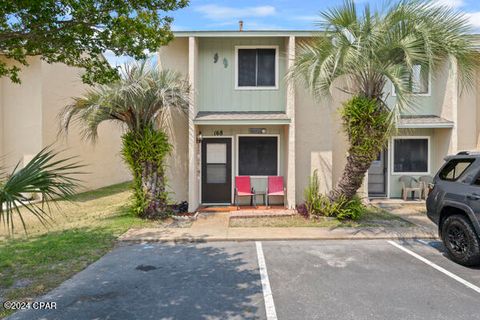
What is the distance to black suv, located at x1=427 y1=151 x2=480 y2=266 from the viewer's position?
5355 mm

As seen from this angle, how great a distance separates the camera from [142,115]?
887 cm

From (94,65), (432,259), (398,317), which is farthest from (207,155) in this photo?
(398,317)

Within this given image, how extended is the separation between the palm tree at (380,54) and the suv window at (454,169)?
1.37 metres

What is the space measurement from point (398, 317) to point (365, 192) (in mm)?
7340

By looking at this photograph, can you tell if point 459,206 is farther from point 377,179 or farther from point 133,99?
point 133,99

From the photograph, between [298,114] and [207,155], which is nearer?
[298,114]

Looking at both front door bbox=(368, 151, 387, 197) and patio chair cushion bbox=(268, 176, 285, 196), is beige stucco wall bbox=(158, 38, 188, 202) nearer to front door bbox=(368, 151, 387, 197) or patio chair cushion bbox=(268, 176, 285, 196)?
patio chair cushion bbox=(268, 176, 285, 196)

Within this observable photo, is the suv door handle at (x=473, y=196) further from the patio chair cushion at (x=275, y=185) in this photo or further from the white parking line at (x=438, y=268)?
the patio chair cushion at (x=275, y=185)

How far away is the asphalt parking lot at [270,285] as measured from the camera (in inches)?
157

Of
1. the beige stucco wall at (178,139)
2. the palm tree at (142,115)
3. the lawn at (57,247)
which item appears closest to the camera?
the lawn at (57,247)

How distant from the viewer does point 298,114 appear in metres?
10.4

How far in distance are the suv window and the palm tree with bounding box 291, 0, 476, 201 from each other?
1.37 m

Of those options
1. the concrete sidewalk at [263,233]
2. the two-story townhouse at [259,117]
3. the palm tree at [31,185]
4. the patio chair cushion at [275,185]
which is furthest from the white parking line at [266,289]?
the two-story townhouse at [259,117]

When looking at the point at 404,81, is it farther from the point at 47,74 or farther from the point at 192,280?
the point at 47,74
